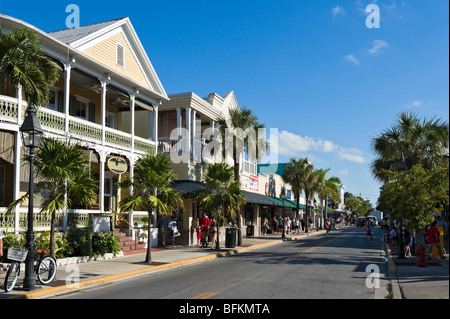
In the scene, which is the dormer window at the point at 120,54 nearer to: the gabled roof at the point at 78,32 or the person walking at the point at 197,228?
the gabled roof at the point at 78,32

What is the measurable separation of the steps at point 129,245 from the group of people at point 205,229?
404 cm

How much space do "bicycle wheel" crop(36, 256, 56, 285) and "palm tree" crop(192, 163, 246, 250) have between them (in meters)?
10.6

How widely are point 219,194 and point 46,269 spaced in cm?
1163

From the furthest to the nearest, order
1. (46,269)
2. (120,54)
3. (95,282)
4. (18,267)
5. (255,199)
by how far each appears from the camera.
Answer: (255,199) → (120,54) → (95,282) → (46,269) → (18,267)

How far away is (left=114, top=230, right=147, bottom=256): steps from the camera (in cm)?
1914

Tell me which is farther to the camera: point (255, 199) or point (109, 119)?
point (255, 199)

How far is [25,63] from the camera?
12.0 m

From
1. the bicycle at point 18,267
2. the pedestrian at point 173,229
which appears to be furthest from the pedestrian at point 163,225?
the bicycle at point 18,267

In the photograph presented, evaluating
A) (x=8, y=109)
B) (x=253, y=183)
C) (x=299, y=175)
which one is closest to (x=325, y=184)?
(x=299, y=175)

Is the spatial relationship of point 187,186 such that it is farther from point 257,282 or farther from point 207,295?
point 207,295

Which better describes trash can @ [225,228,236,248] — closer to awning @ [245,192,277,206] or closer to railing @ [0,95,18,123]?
awning @ [245,192,277,206]

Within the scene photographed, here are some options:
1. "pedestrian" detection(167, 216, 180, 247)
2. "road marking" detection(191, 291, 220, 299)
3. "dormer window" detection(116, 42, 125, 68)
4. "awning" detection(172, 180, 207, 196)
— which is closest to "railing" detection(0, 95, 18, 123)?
"dormer window" detection(116, 42, 125, 68)

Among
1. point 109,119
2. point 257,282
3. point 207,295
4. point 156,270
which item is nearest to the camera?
point 207,295
